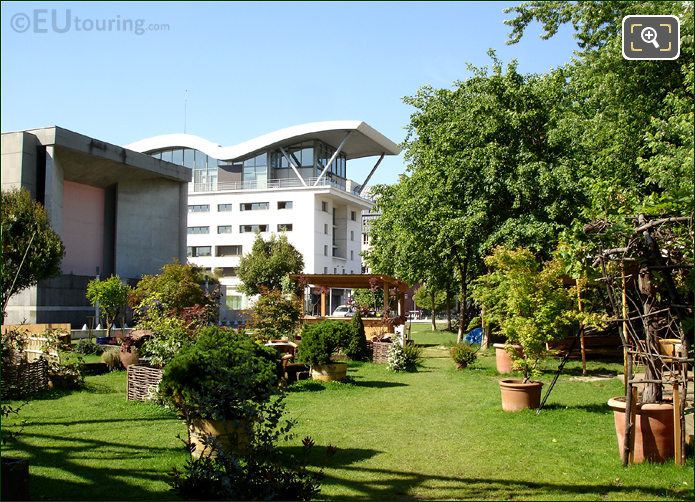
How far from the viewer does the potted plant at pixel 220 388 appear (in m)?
6.21

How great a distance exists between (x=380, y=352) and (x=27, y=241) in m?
14.9

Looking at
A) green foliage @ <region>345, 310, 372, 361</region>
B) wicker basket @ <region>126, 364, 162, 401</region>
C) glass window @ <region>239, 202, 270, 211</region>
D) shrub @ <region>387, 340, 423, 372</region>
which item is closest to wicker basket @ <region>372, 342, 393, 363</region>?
green foliage @ <region>345, 310, 372, 361</region>

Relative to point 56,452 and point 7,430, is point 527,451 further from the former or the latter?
point 7,430

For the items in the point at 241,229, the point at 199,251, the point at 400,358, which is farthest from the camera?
the point at 199,251

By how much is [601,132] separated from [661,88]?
74.6 inches

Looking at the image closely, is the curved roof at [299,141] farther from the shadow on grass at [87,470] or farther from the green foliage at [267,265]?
the shadow on grass at [87,470]

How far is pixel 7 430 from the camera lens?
8570 mm

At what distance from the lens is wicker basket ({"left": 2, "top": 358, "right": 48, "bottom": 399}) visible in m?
11.6

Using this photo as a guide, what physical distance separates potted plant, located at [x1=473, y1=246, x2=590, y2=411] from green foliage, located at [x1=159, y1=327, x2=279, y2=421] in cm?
537

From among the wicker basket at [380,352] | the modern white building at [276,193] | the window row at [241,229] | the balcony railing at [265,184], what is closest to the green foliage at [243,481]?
the wicker basket at [380,352]

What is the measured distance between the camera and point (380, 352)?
64.6 ft

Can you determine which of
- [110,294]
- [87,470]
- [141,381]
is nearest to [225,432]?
[87,470]

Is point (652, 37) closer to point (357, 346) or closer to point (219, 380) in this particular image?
point (219, 380)

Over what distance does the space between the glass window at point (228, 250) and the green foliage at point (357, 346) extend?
1998 inches
